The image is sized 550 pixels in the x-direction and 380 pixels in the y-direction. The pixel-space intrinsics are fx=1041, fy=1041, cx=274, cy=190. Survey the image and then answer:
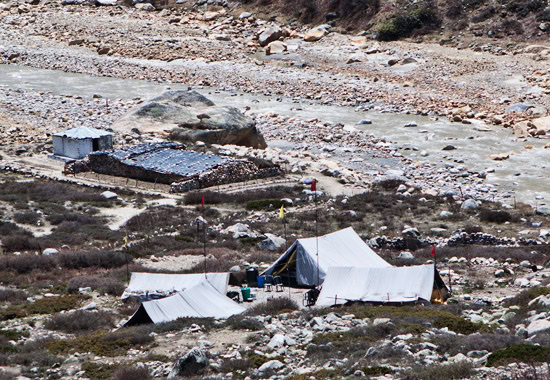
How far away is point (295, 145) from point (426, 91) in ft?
45.0

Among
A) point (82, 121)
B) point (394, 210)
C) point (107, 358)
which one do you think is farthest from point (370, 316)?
point (82, 121)

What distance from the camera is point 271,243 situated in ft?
102

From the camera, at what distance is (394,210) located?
3709cm

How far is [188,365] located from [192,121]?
3259 centimetres

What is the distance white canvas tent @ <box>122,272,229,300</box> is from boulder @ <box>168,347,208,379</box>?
21.2ft

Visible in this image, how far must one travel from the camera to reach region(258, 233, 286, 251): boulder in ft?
101

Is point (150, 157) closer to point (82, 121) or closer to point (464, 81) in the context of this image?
point (82, 121)

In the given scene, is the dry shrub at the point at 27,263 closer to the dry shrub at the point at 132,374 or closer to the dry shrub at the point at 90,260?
the dry shrub at the point at 90,260

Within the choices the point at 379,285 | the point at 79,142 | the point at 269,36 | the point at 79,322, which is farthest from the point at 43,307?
the point at 269,36

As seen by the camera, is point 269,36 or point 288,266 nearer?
point 288,266

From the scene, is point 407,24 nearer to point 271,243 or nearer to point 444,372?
point 271,243

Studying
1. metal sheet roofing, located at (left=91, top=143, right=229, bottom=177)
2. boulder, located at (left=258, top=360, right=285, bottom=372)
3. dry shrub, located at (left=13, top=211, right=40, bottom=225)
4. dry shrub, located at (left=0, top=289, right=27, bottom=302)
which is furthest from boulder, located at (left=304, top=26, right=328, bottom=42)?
boulder, located at (left=258, top=360, right=285, bottom=372)

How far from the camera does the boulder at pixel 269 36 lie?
76.1m

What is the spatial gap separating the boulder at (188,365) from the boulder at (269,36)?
2358 inches
